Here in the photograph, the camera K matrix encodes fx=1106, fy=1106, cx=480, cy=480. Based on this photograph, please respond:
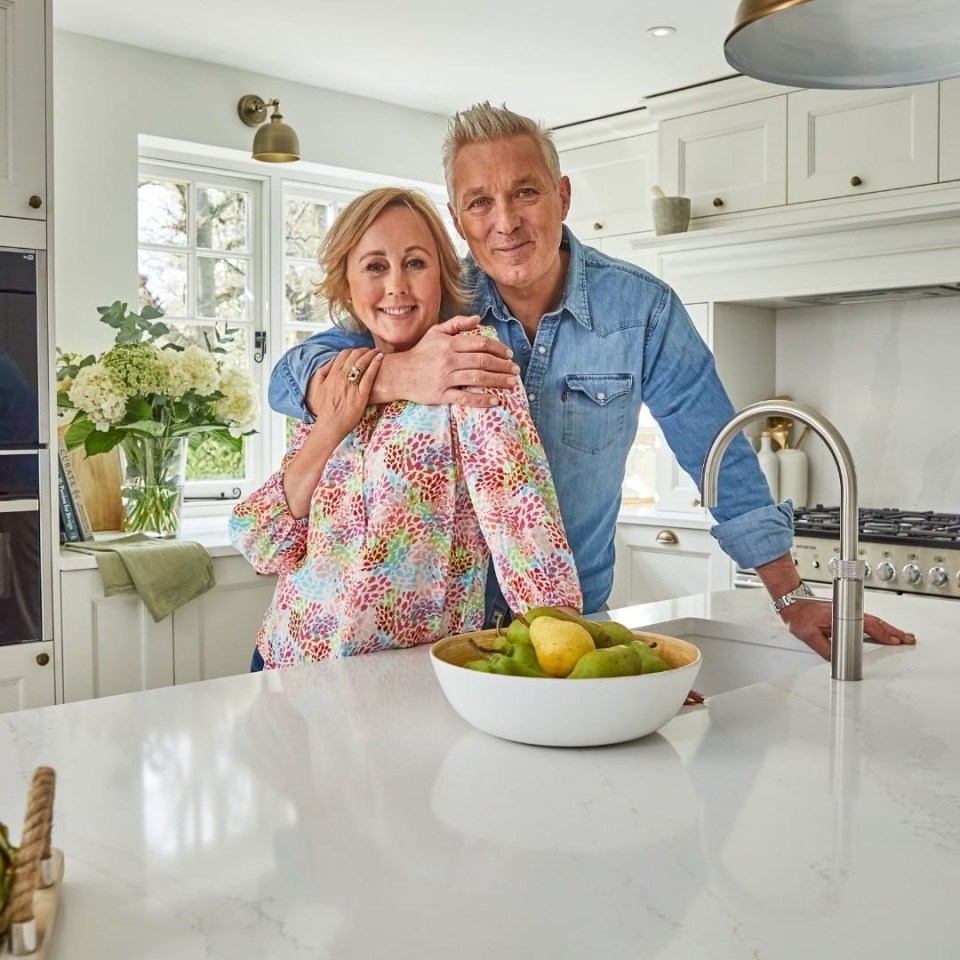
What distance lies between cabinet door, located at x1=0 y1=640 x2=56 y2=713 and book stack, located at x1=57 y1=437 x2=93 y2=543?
1.12ft

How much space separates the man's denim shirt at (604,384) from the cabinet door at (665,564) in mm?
1991

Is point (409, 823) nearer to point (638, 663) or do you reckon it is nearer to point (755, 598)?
point (638, 663)

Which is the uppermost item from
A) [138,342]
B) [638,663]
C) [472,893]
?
[138,342]

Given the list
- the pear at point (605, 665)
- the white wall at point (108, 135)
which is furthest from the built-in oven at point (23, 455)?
the pear at point (605, 665)

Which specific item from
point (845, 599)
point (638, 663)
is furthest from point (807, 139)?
point (638, 663)

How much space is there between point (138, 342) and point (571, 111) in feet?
6.79

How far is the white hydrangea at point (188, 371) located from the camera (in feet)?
10.2

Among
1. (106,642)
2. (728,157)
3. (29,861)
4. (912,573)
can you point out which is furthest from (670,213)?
(29,861)

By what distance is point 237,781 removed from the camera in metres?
1.04

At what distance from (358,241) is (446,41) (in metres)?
2.17

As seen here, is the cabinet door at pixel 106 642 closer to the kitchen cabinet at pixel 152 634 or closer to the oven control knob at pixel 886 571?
the kitchen cabinet at pixel 152 634

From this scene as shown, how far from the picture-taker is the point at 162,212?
3980 millimetres

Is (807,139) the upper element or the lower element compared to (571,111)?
lower

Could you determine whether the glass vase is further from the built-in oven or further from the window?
the window
